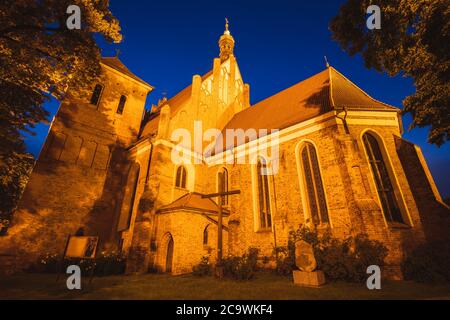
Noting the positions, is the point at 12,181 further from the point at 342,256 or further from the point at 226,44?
the point at 226,44

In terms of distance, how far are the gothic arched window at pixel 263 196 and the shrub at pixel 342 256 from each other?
2.65 m

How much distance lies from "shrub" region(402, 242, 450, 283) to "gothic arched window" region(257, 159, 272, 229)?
20.9 ft

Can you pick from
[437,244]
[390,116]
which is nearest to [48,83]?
[390,116]

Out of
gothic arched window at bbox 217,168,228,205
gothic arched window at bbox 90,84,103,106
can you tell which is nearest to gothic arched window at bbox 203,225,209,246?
gothic arched window at bbox 217,168,228,205

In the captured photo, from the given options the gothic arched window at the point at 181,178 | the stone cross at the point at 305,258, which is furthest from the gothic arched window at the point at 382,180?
the gothic arched window at the point at 181,178

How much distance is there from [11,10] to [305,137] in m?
14.0

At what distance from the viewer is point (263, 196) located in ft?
45.0

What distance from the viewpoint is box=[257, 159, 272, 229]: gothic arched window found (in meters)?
13.0

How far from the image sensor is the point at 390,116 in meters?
12.0

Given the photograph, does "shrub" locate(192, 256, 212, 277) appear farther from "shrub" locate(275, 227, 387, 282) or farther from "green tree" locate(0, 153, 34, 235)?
"green tree" locate(0, 153, 34, 235)

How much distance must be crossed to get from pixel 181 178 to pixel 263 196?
5904mm
